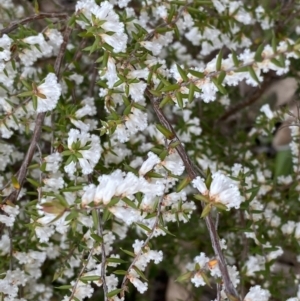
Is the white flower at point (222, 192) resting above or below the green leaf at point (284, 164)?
below

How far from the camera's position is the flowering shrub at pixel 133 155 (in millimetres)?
1055

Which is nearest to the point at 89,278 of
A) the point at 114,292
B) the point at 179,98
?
the point at 114,292

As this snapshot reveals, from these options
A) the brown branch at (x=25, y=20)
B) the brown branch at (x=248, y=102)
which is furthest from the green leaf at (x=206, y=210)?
the brown branch at (x=248, y=102)

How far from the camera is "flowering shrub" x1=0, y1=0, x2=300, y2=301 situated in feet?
3.46

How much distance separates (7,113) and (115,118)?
0.34m

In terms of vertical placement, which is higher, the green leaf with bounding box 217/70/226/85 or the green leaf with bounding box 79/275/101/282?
the green leaf with bounding box 217/70/226/85

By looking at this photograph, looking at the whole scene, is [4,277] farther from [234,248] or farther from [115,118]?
[234,248]

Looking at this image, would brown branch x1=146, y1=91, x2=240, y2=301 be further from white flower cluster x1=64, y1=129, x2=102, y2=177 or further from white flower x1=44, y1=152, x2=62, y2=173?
white flower x1=44, y1=152, x2=62, y2=173

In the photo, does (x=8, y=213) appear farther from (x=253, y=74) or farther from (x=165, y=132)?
(x=253, y=74)

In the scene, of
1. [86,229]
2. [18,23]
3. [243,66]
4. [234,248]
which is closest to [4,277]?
[86,229]

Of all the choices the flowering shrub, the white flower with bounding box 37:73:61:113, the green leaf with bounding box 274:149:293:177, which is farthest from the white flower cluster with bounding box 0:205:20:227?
the green leaf with bounding box 274:149:293:177

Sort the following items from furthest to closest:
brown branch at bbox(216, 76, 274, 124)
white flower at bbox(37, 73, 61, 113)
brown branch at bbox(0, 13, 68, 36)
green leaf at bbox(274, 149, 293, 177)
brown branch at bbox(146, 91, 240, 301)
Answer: green leaf at bbox(274, 149, 293, 177), brown branch at bbox(216, 76, 274, 124), brown branch at bbox(0, 13, 68, 36), white flower at bbox(37, 73, 61, 113), brown branch at bbox(146, 91, 240, 301)

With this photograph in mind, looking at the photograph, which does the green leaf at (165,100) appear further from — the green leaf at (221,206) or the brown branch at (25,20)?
the brown branch at (25,20)

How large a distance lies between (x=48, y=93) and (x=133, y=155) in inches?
21.5
